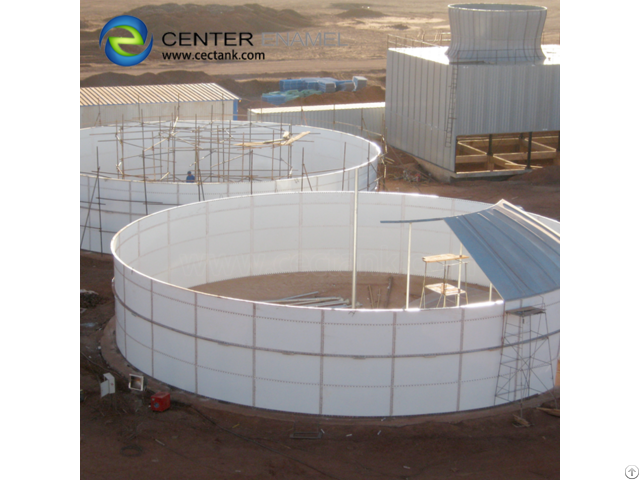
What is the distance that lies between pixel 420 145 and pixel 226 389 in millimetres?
26257

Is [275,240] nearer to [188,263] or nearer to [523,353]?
[188,263]

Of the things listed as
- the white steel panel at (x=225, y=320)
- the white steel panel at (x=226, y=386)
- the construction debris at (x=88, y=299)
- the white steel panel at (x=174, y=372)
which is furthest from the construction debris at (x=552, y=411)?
the construction debris at (x=88, y=299)

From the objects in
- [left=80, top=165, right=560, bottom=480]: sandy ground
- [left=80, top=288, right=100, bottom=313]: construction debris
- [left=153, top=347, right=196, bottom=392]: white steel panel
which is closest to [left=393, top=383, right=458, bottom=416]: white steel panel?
[left=80, top=165, right=560, bottom=480]: sandy ground

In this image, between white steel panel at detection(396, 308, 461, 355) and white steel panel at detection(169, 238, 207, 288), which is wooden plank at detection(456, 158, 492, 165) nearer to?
white steel panel at detection(169, 238, 207, 288)

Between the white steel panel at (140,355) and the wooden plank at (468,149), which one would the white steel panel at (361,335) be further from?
the wooden plank at (468,149)

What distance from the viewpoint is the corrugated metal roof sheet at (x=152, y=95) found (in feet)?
140

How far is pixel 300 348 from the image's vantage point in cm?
1922

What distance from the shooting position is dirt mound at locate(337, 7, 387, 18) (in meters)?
110

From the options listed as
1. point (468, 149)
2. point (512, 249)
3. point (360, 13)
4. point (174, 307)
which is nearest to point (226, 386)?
point (174, 307)

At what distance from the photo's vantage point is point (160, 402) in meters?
19.6

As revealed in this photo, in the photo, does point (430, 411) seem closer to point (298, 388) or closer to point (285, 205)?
point (298, 388)

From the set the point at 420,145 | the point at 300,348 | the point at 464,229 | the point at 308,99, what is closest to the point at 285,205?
the point at 464,229

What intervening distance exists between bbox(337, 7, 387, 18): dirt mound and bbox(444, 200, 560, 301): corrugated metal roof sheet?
3582 inches

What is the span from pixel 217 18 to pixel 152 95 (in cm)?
4585
